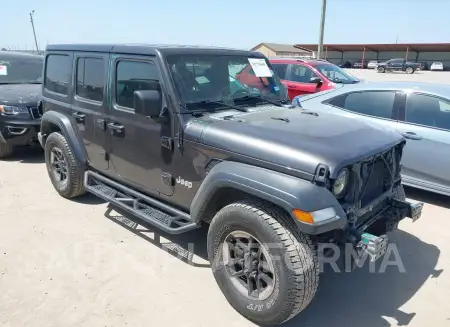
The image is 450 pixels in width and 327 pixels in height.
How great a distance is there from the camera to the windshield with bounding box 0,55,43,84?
7598 mm

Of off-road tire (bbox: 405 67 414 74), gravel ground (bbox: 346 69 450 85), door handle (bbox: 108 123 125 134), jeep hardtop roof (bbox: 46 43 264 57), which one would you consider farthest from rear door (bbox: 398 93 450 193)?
off-road tire (bbox: 405 67 414 74)

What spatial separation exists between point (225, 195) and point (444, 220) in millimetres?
3019

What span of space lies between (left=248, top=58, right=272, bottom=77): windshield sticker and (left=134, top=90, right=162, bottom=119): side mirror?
1.22 m

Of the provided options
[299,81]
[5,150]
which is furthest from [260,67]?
[299,81]

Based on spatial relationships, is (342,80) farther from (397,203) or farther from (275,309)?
(275,309)

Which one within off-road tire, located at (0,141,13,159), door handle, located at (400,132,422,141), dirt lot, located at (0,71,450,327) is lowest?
dirt lot, located at (0,71,450,327)

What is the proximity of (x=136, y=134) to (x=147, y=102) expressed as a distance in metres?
0.62

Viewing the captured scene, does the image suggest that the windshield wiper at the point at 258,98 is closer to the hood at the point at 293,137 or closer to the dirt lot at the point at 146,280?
the hood at the point at 293,137

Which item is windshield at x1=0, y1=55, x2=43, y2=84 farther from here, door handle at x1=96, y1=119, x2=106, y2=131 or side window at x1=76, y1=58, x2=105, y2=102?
door handle at x1=96, y1=119, x2=106, y2=131

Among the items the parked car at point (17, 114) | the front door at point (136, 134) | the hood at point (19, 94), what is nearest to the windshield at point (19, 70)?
the parked car at point (17, 114)

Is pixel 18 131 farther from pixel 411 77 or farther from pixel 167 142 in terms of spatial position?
pixel 411 77

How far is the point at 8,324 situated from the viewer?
9.15 feet

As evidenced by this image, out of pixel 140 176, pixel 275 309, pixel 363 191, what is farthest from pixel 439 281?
pixel 140 176

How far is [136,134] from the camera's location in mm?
3639
